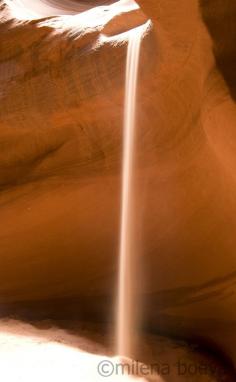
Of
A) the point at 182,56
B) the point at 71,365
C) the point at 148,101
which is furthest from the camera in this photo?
the point at 148,101

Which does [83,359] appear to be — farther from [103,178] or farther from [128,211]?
[103,178]

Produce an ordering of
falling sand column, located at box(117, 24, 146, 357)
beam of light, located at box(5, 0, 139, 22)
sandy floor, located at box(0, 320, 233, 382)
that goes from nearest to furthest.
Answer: sandy floor, located at box(0, 320, 233, 382), falling sand column, located at box(117, 24, 146, 357), beam of light, located at box(5, 0, 139, 22)

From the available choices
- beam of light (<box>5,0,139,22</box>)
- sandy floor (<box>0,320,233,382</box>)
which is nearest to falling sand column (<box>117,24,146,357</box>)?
sandy floor (<box>0,320,233,382</box>)

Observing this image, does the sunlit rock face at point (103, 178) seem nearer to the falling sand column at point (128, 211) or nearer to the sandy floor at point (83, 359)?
the falling sand column at point (128, 211)

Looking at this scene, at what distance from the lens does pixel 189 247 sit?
421cm

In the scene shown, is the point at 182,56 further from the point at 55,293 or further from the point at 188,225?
the point at 55,293

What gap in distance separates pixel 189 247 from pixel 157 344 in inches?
34.8

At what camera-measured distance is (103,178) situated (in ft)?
13.6

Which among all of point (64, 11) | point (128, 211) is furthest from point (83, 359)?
point (64, 11)

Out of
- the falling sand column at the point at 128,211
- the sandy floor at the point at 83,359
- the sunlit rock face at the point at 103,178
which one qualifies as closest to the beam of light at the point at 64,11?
the sunlit rock face at the point at 103,178

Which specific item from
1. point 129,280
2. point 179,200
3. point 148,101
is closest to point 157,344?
point 129,280

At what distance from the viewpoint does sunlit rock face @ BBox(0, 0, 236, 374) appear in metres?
3.72

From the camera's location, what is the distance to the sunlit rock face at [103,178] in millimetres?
3723

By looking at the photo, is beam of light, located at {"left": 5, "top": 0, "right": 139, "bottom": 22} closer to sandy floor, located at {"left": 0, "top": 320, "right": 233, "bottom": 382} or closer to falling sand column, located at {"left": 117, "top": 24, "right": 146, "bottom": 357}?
falling sand column, located at {"left": 117, "top": 24, "right": 146, "bottom": 357}
